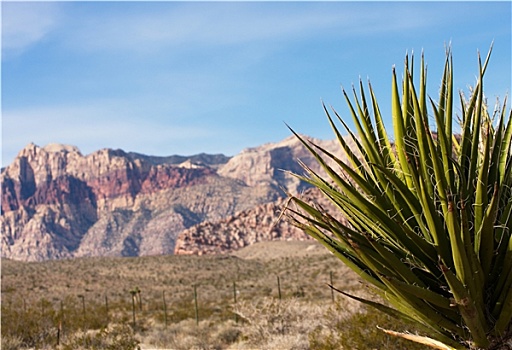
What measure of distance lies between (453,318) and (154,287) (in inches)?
1681

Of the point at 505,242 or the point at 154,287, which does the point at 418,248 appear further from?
the point at 154,287

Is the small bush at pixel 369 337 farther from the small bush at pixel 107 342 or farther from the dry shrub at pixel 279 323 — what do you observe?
the small bush at pixel 107 342

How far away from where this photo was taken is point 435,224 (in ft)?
11.8

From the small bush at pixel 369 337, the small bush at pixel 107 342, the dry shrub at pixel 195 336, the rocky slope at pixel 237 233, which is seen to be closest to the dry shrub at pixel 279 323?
the dry shrub at pixel 195 336

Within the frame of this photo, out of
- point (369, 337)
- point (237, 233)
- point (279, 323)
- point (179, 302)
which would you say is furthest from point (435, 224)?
point (237, 233)

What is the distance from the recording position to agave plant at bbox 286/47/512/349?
11.6 feet

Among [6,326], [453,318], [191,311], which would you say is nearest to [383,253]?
[453,318]

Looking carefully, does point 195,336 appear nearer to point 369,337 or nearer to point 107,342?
point 107,342

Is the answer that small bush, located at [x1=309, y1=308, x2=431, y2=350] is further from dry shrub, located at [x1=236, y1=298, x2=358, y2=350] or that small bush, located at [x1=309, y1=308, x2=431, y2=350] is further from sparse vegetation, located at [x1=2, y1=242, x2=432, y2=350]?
dry shrub, located at [x1=236, y1=298, x2=358, y2=350]

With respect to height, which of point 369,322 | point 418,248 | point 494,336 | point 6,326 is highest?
point 418,248

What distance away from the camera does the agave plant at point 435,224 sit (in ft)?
11.6

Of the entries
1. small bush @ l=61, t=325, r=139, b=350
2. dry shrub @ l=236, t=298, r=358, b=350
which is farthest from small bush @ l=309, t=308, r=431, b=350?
small bush @ l=61, t=325, r=139, b=350

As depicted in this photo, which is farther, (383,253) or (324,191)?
(324,191)

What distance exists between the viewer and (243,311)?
1476 cm
